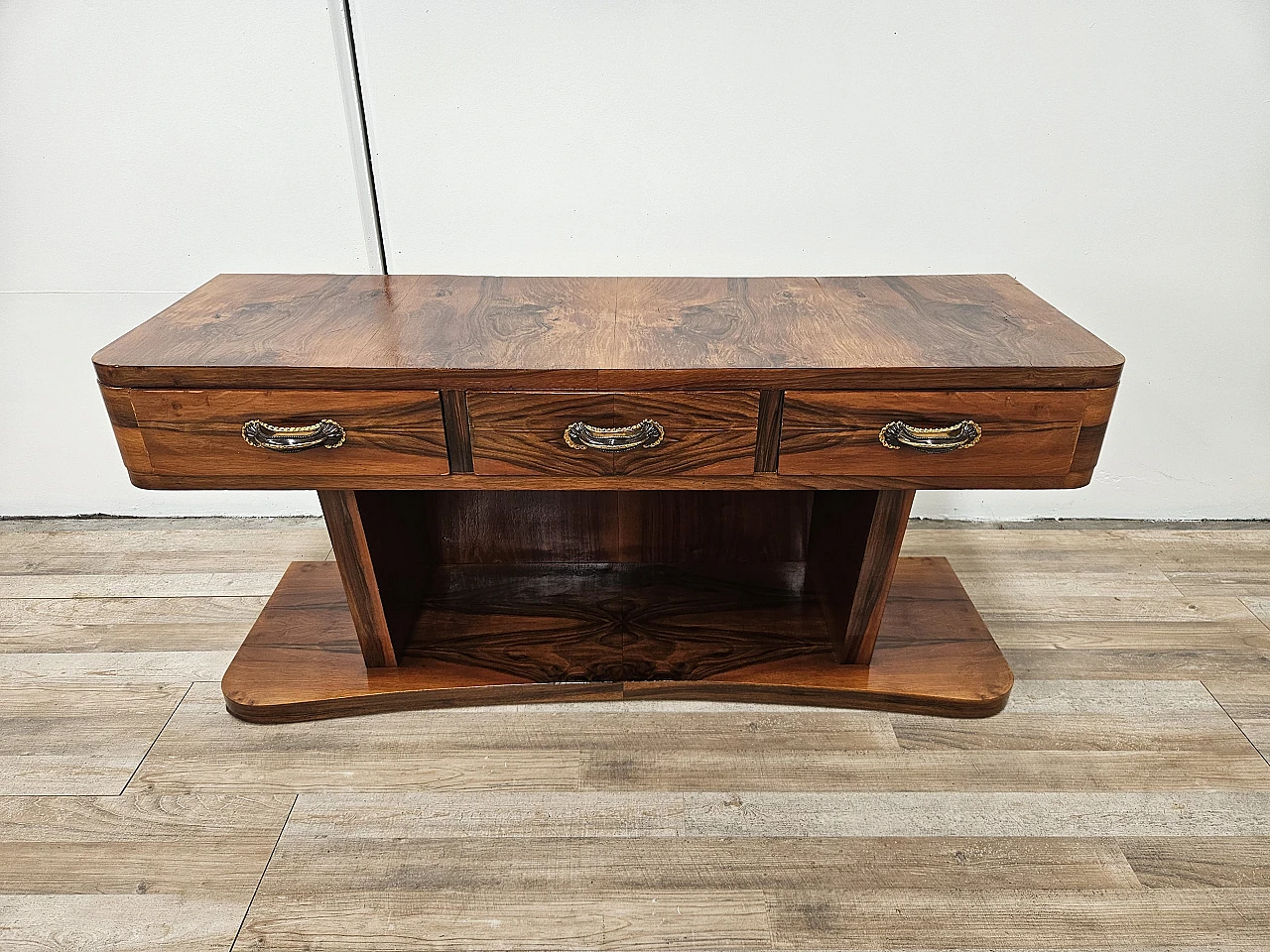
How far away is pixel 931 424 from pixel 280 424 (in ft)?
2.95

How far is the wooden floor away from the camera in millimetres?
1127

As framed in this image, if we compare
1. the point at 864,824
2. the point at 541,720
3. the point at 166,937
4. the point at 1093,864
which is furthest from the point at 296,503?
the point at 1093,864

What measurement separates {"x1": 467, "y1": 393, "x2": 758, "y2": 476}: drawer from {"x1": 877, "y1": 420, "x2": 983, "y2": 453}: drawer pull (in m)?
0.19

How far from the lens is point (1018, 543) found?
2.01m

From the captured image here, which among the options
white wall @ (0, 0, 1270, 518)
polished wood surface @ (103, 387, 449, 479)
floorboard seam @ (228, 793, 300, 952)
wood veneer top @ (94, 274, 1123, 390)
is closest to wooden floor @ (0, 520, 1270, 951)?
floorboard seam @ (228, 793, 300, 952)

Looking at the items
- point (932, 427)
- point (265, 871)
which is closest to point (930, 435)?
point (932, 427)

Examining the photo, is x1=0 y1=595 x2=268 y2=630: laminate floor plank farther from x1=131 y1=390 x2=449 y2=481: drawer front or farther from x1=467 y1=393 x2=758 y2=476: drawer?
x1=467 y1=393 x2=758 y2=476: drawer

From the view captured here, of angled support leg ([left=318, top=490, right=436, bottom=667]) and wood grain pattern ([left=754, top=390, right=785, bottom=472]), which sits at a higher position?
wood grain pattern ([left=754, top=390, right=785, bottom=472])

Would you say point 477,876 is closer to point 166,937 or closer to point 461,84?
point 166,937

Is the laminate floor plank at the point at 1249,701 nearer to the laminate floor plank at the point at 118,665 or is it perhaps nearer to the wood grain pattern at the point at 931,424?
the wood grain pattern at the point at 931,424

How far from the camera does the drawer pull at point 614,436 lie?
A: 3.82ft

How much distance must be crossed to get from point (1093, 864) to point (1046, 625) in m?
0.59

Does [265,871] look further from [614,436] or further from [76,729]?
[614,436]

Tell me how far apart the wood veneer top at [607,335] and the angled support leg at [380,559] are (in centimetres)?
25
